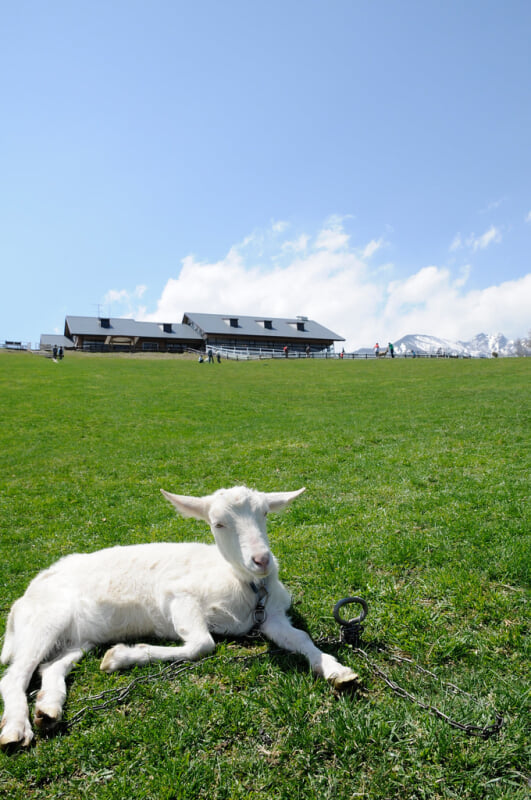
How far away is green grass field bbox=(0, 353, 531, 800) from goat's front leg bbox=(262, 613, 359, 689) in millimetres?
99

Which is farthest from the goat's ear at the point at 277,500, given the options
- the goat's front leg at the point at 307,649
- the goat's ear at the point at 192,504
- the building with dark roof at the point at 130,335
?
the building with dark roof at the point at 130,335

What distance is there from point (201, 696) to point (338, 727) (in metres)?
1.05

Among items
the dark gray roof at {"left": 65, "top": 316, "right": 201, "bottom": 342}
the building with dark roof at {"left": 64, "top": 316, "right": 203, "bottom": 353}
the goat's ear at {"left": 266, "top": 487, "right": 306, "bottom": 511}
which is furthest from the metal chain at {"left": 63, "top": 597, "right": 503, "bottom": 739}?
the dark gray roof at {"left": 65, "top": 316, "right": 201, "bottom": 342}

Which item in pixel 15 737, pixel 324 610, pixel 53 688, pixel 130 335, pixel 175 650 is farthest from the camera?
pixel 130 335

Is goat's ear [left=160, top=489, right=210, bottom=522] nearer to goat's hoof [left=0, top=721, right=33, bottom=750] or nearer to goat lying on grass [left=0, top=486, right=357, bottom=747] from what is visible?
goat lying on grass [left=0, top=486, right=357, bottom=747]

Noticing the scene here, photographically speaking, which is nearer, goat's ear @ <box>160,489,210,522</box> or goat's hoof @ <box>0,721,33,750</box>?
goat's hoof @ <box>0,721,33,750</box>

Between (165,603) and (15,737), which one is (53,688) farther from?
(165,603)

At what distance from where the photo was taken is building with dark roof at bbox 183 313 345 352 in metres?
84.6

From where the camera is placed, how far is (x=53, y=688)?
3398mm

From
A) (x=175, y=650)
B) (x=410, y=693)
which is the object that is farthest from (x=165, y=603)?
(x=410, y=693)

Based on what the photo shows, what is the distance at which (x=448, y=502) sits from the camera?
7094 mm

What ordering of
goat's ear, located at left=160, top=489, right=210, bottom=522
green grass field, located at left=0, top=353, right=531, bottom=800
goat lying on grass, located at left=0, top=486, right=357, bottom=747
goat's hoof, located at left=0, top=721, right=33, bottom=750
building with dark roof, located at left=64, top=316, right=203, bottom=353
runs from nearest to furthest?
green grass field, located at left=0, top=353, right=531, bottom=800
goat's hoof, located at left=0, top=721, right=33, bottom=750
goat lying on grass, located at left=0, top=486, right=357, bottom=747
goat's ear, located at left=160, top=489, right=210, bottom=522
building with dark roof, located at left=64, top=316, right=203, bottom=353

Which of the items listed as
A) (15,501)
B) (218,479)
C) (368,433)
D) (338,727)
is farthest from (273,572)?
(368,433)

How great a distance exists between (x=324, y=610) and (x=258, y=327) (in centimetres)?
8686
